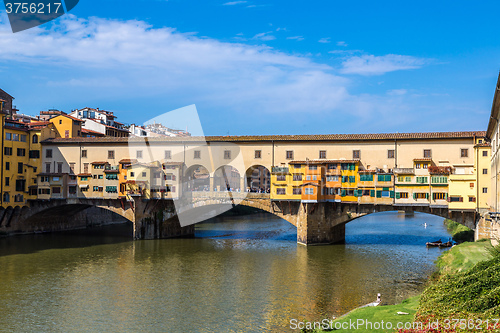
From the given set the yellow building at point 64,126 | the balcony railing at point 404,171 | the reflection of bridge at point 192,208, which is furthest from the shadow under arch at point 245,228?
the yellow building at point 64,126

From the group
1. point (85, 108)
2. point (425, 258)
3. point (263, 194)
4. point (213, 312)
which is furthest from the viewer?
point (85, 108)

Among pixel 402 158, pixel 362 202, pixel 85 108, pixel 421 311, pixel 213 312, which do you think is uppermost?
pixel 85 108

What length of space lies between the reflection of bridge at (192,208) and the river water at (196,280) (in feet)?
7.38

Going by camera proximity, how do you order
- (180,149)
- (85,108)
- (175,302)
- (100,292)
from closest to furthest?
1. (175,302)
2. (100,292)
3. (180,149)
4. (85,108)

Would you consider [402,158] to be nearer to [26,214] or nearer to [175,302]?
[175,302]

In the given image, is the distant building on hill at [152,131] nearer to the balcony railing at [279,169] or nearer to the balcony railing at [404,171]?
the balcony railing at [279,169]

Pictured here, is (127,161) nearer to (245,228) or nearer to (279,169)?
(279,169)

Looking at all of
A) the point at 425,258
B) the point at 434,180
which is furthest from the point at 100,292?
the point at 434,180

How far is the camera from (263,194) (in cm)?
4931

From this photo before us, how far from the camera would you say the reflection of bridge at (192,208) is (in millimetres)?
46000

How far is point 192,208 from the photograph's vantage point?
2069 inches

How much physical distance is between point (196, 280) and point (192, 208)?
20.7 metres

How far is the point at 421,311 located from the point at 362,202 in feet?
91.1

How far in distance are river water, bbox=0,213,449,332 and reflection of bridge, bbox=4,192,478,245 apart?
7.38 feet
